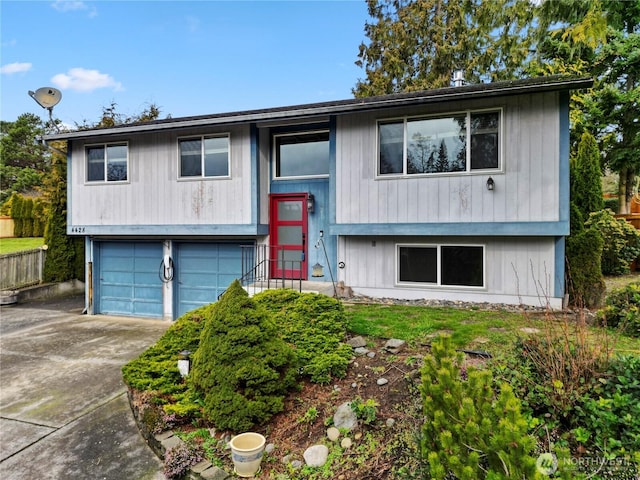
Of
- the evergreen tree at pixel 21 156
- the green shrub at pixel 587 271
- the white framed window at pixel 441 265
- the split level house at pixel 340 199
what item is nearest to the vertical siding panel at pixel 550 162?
the split level house at pixel 340 199

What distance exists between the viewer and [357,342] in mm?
5066

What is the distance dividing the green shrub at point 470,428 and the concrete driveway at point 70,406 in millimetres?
2645

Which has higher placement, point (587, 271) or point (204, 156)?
point (204, 156)

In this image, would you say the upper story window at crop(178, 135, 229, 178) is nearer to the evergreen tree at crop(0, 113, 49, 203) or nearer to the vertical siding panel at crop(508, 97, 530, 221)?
the vertical siding panel at crop(508, 97, 530, 221)

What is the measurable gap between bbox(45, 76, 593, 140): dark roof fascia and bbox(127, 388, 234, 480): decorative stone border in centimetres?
647

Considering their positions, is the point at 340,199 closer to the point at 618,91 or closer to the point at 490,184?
the point at 490,184

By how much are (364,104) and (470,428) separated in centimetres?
679

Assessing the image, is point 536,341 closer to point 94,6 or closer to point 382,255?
point 382,255

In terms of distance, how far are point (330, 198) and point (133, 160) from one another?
19.8 feet

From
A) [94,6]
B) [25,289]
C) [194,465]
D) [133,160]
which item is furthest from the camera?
[25,289]

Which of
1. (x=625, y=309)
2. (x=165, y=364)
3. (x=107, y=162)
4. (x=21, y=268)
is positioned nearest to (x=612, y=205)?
(x=625, y=309)

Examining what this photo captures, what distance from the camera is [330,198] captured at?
833 centimetres

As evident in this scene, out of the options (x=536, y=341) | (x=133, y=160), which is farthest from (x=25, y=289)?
(x=536, y=341)

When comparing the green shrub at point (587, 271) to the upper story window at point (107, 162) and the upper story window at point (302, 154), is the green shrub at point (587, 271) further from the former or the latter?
the upper story window at point (107, 162)
